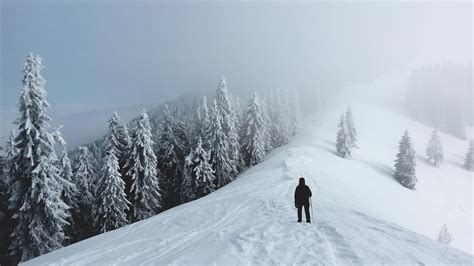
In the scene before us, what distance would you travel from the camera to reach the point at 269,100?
92.1 metres

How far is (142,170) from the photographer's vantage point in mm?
32531

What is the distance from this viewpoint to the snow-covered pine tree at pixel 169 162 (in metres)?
40.1

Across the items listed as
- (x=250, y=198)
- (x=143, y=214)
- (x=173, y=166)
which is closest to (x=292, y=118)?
(x=173, y=166)

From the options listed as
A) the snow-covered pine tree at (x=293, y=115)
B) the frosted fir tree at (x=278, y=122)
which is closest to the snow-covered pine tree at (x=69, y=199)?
the frosted fir tree at (x=278, y=122)

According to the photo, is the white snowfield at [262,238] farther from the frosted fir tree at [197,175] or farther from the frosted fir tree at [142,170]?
the frosted fir tree at [142,170]

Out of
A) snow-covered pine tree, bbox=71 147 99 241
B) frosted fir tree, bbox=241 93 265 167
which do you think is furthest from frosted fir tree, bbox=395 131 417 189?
snow-covered pine tree, bbox=71 147 99 241

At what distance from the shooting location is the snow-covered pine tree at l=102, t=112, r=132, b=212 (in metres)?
31.5

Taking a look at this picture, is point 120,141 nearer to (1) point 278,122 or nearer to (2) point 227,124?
(2) point 227,124

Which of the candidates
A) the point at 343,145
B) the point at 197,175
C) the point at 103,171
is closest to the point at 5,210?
the point at 103,171

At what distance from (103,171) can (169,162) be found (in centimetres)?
1105

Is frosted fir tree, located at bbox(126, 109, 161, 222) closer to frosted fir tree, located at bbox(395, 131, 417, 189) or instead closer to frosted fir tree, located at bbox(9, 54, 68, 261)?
frosted fir tree, located at bbox(9, 54, 68, 261)

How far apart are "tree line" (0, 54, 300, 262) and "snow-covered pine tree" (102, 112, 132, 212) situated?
0.11 m

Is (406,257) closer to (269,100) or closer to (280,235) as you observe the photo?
(280,235)

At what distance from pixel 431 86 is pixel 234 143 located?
13690cm
